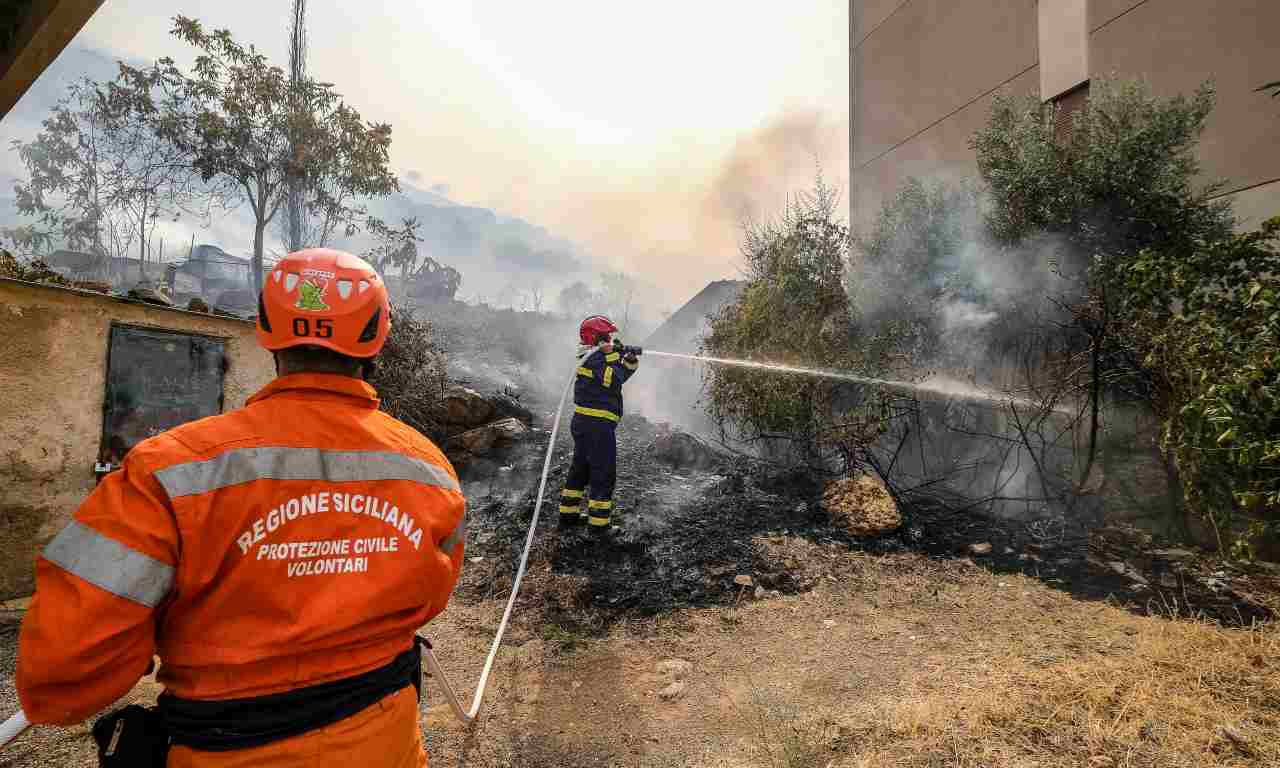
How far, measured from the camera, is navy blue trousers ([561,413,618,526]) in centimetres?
577

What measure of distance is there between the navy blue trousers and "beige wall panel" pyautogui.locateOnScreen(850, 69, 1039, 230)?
596cm

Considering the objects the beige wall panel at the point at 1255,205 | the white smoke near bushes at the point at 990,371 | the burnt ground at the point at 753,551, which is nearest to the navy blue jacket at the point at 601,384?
the burnt ground at the point at 753,551

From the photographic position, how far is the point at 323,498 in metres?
1.27

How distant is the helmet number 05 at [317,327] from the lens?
4.60 feet

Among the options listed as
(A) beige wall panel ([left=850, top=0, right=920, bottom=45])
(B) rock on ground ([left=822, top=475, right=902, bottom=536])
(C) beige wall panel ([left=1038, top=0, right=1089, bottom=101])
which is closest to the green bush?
(B) rock on ground ([left=822, top=475, right=902, bottom=536])

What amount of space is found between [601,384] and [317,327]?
4662mm

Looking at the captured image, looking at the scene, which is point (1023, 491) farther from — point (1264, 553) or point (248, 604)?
point (248, 604)

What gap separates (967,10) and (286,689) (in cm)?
1427

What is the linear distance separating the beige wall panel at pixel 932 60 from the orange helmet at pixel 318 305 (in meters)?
12.1

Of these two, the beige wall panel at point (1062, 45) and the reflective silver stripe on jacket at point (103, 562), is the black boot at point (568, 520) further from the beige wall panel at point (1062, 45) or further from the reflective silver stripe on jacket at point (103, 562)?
the beige wall panel at point (1062, 45)

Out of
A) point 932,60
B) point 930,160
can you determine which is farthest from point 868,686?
point 932,60

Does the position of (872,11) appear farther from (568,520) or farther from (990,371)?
(568,520)

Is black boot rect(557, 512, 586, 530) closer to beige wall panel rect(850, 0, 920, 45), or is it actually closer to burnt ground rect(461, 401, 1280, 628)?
burnt ground rect(461, 401, 1280, 628)

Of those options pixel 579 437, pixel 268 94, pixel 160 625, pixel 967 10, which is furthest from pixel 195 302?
pixel 967 10
